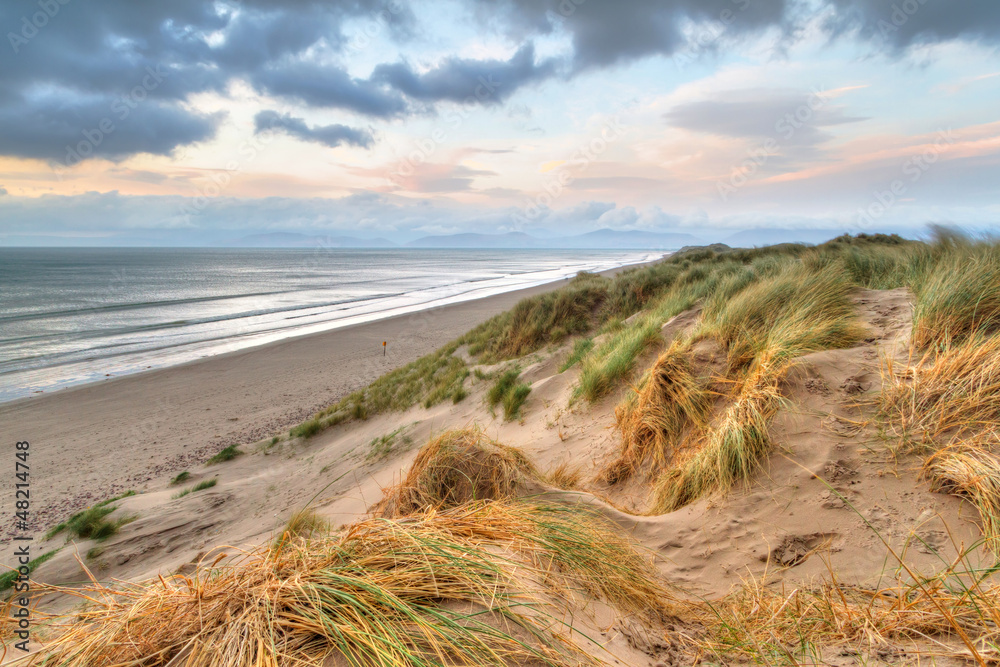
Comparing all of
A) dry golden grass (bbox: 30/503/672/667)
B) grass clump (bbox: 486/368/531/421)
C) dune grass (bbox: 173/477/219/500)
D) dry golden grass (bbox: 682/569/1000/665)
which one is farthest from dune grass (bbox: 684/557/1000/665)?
dune grass (bbox: 173/477/219/500)

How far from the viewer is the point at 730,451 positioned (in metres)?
3.38

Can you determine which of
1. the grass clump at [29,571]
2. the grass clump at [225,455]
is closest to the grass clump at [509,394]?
the grass clump at [225,455]

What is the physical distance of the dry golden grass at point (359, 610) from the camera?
58.8 inches

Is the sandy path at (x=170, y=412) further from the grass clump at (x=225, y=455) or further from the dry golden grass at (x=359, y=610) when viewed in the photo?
the dry golden grass at (x=359, y=610)

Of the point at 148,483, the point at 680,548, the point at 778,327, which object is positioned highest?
the point at 778,327

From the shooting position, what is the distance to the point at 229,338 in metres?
20.6

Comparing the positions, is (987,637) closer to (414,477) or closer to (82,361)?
(414,477)

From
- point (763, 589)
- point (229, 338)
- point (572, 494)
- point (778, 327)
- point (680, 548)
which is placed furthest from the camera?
point (229, 338)

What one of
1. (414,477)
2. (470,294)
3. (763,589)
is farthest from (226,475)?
(470,294)

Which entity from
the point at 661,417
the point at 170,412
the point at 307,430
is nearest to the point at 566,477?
the point at 661,417

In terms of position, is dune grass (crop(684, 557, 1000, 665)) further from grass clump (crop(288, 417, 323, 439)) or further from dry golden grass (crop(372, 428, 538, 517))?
grass clump (crop(288, 417, 323, 439))

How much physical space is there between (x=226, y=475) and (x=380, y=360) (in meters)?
8.09

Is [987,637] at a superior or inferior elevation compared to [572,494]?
superior

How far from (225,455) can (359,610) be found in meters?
8.77
